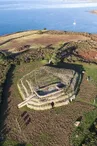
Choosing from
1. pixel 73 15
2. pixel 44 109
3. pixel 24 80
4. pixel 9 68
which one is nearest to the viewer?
pixel 44 109

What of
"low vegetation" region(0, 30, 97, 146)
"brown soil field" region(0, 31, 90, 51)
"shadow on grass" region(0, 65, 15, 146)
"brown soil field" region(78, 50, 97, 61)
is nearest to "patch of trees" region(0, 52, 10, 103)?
"low vegetation" region(0, 30, 97, 146)

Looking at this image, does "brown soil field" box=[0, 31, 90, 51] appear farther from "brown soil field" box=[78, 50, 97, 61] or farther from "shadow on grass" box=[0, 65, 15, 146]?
"shadow on grass" box=[0, 65, 15, 146]

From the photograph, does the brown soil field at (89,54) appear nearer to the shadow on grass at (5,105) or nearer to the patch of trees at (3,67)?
the shadow on grass at (5,105)

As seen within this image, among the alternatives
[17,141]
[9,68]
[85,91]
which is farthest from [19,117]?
[9,68]

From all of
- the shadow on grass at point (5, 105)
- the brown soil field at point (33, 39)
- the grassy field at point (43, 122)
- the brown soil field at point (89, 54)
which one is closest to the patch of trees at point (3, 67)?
the shadow on grass at point (5, 105)

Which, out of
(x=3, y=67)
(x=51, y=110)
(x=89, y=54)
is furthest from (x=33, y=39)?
(x=51, y=110)

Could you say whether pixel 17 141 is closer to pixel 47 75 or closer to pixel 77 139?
pixel 77 139

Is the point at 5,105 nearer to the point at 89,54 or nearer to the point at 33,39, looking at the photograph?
the point at 89,54
